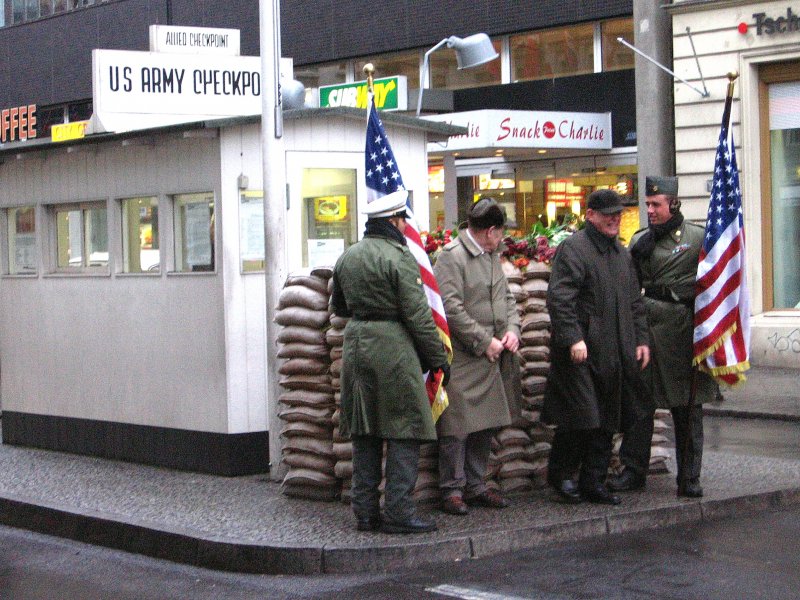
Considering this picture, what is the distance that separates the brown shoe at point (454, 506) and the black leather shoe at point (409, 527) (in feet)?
1.61

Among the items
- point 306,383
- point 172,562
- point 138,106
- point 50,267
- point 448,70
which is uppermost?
point 448,70

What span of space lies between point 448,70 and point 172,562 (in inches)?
841

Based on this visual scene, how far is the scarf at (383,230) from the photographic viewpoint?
25.7 feet

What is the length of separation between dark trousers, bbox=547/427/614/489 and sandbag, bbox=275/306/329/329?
5.54 ft

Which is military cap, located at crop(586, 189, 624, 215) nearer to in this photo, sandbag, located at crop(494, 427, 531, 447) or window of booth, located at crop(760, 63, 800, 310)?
sandbag, located at crop(494, 427, 531, 447)

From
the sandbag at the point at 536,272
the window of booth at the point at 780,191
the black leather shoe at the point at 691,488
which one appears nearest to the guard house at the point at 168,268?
the sandbag at the point at 536,272

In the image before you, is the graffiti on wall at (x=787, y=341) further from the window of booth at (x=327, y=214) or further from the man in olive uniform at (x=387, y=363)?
the man in olive uniform at (x=387, y=363)

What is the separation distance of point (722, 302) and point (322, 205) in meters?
3.28

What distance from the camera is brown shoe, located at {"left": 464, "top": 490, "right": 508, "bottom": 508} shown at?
8398 millimetres

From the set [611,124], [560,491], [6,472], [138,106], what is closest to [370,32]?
[611,124]

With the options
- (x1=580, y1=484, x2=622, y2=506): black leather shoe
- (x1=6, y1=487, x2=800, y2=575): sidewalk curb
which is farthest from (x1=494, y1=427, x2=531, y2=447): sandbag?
(x1=6, y1=487, x2=800, y2=575): sidewalk curb

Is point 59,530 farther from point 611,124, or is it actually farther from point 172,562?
point 611,124

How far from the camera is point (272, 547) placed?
742 cm

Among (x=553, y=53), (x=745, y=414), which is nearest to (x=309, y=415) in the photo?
(x=745, y=414)
